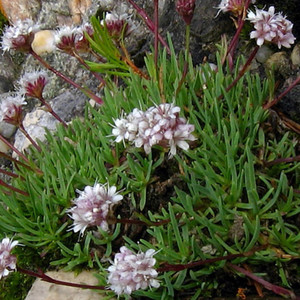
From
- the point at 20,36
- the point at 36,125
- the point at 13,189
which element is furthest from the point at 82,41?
the point at 13,189

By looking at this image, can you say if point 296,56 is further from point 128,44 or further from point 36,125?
point 36,125

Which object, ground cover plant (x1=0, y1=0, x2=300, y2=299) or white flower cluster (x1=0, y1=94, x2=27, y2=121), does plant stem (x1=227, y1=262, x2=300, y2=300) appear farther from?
white flower cluster (x1=0, y1=94, x2=27, y2=121)

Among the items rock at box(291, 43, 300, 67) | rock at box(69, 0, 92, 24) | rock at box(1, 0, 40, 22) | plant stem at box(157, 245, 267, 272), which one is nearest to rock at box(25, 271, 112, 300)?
plant stem at box(157, 245, 267, 272)

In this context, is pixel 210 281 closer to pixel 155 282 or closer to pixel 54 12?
pixel 155 282

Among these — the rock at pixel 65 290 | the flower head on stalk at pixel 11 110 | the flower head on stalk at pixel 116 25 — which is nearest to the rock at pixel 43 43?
the flower head on stalk at pixel 116 25

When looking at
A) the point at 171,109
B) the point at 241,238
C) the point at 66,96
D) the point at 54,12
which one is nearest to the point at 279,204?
the point at 241,238

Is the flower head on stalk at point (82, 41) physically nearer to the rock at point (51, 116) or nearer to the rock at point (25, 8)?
the rock at point (51, 116)
